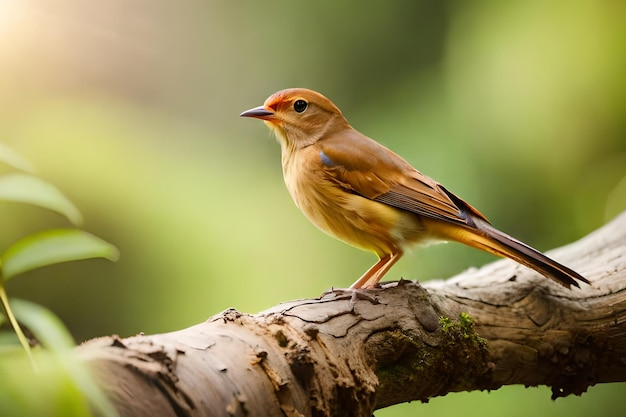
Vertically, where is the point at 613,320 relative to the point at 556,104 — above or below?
below

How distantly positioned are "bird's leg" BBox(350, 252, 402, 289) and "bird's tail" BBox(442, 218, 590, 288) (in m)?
0.30

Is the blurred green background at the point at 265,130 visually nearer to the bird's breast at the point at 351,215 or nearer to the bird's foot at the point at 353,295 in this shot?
the bird's breast at the point at 351,215

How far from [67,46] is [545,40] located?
12.0ft

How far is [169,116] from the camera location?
5.21 m

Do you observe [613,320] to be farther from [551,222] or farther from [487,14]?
[487,14]

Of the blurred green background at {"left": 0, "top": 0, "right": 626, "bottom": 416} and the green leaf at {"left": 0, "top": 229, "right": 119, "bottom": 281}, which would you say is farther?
the blurred green background at {"left": 0, "top": 0, "right": 626, "bottom": 416}

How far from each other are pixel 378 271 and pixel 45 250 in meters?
2.13

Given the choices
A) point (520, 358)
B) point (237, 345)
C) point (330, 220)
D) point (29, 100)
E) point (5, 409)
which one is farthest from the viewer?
point (29, 100)

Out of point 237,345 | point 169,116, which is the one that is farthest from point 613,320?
point 169,116

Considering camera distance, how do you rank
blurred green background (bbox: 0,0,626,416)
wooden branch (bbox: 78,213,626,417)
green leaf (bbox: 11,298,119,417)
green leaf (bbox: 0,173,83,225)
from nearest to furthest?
1. green leaf (bbox: 11,298,119,417)
2. green leaf (bbox: 0,173,83,225)
3. wooden branch (bbox: 78,213,626,417)
4. blurred green background (bbox: 0,0,626,416)

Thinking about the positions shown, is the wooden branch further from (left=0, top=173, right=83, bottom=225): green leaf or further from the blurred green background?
the blurred green background

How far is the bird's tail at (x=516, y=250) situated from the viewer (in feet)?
9.05

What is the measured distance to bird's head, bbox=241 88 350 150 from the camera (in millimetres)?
3404

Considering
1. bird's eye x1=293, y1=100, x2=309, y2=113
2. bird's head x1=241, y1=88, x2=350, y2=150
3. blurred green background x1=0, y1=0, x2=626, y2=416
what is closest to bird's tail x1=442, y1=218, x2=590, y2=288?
bird's head x1=241, y1=88, x2=350, y2=150
